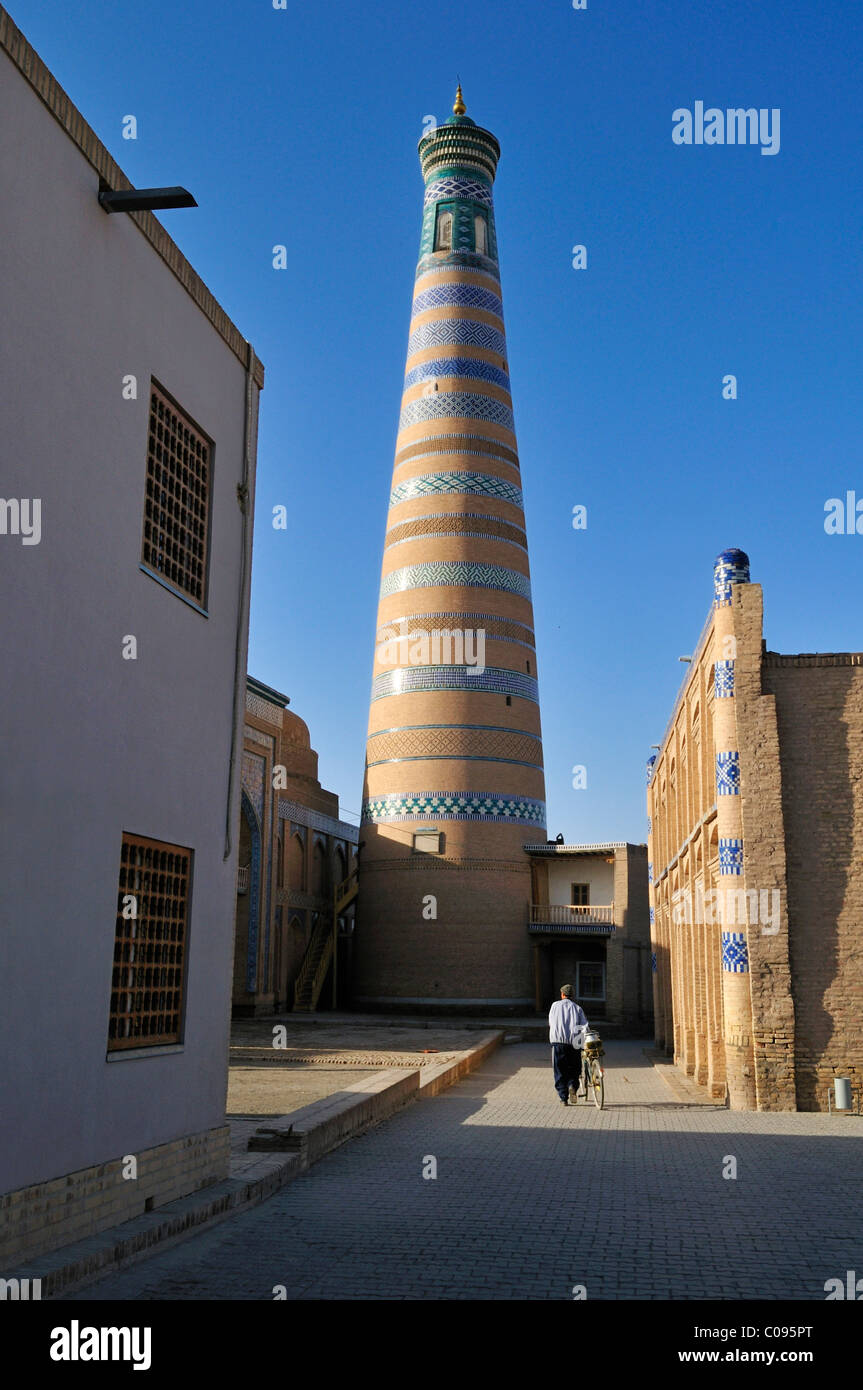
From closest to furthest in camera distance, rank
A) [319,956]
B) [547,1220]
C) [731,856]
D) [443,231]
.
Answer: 1. [547,1220]
2. [731,856]
3. [319,956]
4. [443,231]

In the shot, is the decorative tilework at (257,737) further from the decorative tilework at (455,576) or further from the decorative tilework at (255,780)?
the decorative tilework at (455,576)

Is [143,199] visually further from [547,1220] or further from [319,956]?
[319,956]

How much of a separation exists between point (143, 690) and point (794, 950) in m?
7.45

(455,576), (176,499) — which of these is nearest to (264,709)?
(455,576)

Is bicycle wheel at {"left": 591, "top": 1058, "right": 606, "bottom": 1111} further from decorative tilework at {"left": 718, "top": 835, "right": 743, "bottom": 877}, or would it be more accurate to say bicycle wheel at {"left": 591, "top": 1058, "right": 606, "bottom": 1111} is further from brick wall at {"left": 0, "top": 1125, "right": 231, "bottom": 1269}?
brick wall at {"left": 0, "top": 1125, "right": 231, "bottom": 1269}

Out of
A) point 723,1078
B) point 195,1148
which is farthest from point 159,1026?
point 723,1078

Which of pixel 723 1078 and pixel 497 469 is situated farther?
pixel 497 469

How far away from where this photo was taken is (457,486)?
25656 mm

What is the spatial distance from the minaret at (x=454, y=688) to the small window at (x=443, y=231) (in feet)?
0.72

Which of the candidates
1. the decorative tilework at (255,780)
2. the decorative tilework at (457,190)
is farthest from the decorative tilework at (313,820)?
the decorative tilework at (457,190)

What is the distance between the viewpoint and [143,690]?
6035mm

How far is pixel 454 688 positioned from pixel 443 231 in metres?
10.6

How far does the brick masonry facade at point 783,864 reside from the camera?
11.1 meters

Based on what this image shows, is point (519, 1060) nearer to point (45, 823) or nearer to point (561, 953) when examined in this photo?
point (561, 953)
